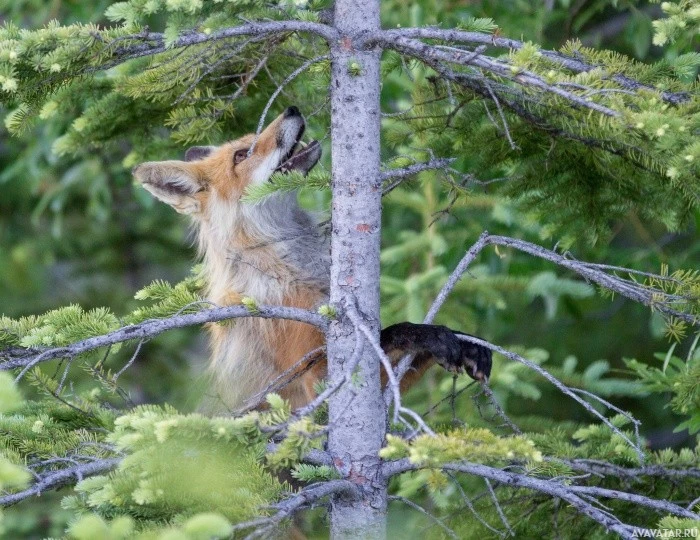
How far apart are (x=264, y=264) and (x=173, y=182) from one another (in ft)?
3.05

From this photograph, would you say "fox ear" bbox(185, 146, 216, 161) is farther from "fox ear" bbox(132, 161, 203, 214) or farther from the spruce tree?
the spruce tree

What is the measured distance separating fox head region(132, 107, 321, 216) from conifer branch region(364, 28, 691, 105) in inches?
63.3

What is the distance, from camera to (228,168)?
19.5 feet

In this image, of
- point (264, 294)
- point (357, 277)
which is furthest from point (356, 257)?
point (264, 294)

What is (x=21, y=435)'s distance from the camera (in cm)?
356

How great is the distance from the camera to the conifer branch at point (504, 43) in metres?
3.34

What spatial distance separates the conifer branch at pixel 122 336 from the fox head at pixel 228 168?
79.0 inches

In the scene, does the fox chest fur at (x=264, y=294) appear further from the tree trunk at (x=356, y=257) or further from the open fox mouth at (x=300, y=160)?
the tree trunk at (x=356, y=257)

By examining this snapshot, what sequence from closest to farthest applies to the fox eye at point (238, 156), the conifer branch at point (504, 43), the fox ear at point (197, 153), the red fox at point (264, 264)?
the conifer branch at point (504, 43) < the red fox at point (264, 264) < the fox eye at point (238, 156) < the fox ear at point (197, 153)

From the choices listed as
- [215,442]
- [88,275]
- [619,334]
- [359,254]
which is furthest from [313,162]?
[88,275]

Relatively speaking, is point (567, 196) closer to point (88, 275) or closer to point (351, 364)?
point (351, 364)

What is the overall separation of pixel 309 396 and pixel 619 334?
6.27 metres

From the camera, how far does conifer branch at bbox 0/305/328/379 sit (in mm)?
3209

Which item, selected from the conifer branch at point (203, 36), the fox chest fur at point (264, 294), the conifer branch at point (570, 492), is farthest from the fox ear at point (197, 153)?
the conifer branch at point (570, 492)
